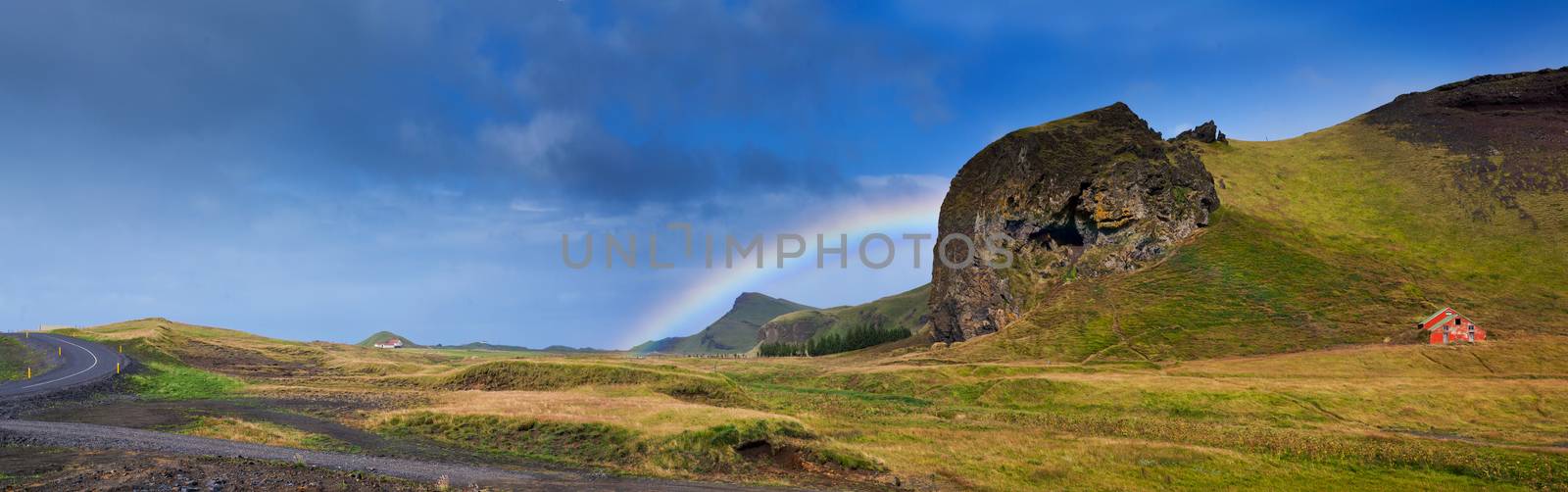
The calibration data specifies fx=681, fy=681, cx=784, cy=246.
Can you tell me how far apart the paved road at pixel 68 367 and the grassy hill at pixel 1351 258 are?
10086 cm

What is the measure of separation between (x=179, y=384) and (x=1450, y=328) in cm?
14222

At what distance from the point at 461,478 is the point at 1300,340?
105444 millimetres

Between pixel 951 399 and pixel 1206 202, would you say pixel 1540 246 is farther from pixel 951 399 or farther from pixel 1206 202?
pixel 951 399

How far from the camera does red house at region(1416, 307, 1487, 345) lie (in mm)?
84812

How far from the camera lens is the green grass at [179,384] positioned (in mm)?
56875

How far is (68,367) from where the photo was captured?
7056 cm

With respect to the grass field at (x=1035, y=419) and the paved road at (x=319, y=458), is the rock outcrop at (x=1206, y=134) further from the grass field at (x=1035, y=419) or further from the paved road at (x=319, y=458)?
the paved road at (x=319, y=458)

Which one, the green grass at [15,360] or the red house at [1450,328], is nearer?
the green grass at [15,360]

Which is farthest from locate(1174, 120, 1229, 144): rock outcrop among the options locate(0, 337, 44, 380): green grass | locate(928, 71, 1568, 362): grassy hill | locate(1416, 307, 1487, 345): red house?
locate(0, 337, 44, 380): green grass

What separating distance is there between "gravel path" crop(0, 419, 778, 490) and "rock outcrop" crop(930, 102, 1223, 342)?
111772 mm

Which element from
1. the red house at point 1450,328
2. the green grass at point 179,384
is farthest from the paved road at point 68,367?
the red house at point 1450,328

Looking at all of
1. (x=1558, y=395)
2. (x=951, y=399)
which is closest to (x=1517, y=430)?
(x=1558, y=395)

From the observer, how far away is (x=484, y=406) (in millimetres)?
46406

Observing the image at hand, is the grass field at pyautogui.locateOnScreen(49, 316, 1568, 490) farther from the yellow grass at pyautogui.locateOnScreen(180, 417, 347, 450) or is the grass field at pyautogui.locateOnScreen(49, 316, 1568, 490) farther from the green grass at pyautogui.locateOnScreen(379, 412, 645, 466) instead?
the yellow grass at pyautogui.locateOnScreen(180, 417, 347, 450)
